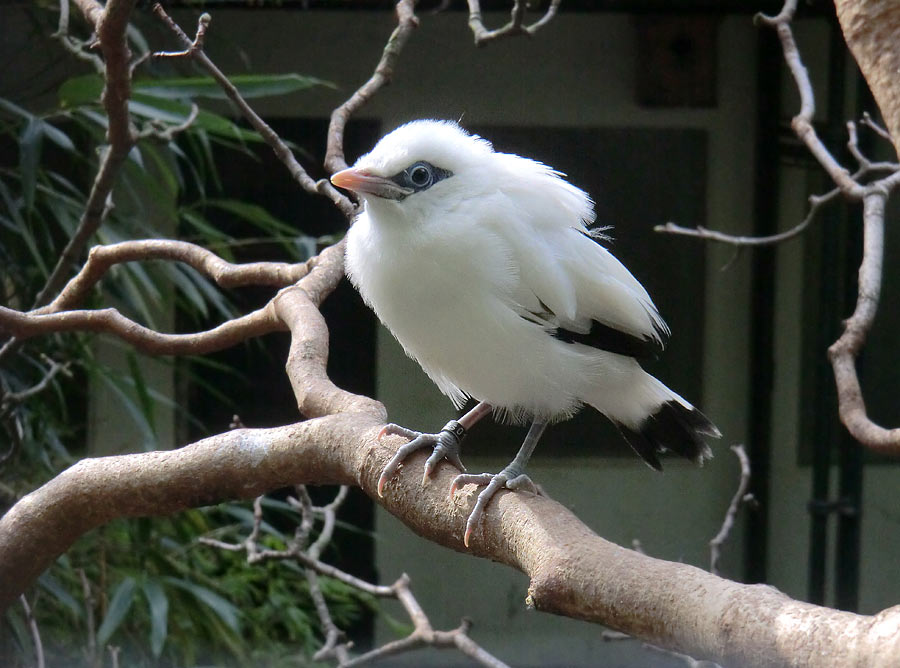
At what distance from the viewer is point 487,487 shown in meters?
1.01

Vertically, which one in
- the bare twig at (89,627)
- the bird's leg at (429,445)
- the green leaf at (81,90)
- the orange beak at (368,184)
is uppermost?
the green leaf at (81,90)

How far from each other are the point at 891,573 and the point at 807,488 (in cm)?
29

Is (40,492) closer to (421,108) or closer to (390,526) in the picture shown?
(421,108)

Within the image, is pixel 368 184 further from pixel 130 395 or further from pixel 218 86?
pixel 130 395

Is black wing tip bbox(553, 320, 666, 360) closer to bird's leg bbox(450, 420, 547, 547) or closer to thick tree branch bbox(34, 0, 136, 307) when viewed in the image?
bird's leg bbox(450, 420, 547, 547)

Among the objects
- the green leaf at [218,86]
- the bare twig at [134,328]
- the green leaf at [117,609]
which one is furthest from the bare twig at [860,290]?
the green leaf at [117,609]

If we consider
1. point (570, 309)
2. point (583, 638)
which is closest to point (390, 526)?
point (583, 638)

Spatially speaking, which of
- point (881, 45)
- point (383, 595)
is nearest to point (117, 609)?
point (383, 595)

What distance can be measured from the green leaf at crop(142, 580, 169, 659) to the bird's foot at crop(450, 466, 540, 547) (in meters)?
1.06

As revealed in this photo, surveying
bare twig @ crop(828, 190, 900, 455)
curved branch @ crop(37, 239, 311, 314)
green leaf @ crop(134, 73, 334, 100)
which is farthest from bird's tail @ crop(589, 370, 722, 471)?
green leaf @ crop(134, 73, 334, 100)

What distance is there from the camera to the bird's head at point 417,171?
1206 millimetres

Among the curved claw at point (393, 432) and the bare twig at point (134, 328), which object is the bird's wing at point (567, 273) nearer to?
the curved claw at point (393, 432)

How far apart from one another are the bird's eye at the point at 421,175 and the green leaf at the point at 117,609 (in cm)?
111

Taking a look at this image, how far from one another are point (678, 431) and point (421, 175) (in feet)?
1.59
